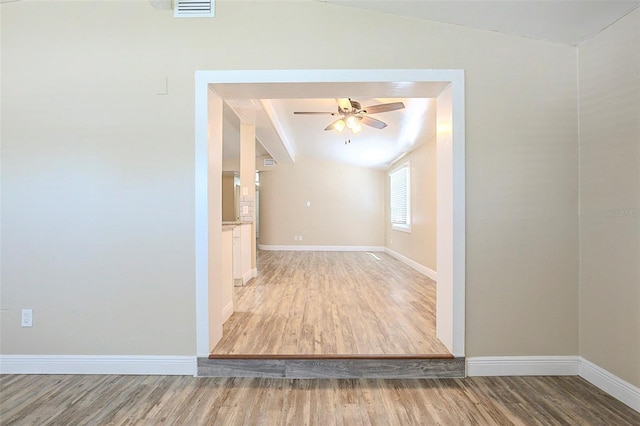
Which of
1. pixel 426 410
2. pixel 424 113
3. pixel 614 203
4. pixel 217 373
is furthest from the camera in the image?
pixel 424 113

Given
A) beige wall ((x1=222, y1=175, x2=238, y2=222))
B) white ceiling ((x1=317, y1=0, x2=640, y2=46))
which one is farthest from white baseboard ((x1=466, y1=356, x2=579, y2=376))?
beige wall ((x1=222, y1=175, x2=238, y2=222))

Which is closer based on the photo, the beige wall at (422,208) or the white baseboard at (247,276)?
the white baseboard at (247,276)

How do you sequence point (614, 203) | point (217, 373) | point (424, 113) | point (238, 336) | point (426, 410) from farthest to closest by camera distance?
point (424, 113)
point (238, 336)
point (217, 373)
point (614, 203)
point (426, 410)

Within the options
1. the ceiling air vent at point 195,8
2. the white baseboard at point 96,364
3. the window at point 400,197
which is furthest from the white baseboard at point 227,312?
the window at point 400,197

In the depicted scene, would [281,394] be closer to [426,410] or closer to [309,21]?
[426,410]

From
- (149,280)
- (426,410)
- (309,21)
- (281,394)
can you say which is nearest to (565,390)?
(426,410)

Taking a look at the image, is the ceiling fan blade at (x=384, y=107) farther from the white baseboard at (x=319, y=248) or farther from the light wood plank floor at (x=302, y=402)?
the white baseboard at (x=319, y=248)

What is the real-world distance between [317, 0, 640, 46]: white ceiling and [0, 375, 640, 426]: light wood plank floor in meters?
2.28

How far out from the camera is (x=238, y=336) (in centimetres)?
232

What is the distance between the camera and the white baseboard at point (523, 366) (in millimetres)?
1991

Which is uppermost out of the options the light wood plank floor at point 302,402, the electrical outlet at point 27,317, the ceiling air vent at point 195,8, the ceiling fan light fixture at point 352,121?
the ceiling air vent at point 195,8

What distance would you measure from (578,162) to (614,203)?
0.35 metres

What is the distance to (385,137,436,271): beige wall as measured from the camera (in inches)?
185

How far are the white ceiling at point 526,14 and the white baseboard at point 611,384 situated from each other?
7.05ft
